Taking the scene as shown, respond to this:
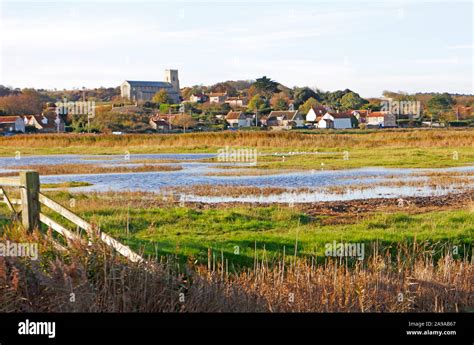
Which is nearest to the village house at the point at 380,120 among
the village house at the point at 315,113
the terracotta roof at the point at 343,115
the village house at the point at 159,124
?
the terracotta roof at the point at 343,115

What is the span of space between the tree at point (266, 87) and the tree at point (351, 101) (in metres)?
13.8

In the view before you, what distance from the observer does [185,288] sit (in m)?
6.91

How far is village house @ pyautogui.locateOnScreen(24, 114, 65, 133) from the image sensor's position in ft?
96.8

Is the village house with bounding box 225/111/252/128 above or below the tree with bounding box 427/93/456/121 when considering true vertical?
below

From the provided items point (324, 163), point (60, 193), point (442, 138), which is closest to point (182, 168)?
point (324, 163)

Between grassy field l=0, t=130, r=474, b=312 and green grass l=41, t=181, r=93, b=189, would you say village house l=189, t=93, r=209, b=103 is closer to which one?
green grass l=41, t=181, r=93, b=189

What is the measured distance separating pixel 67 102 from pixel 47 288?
59.2 feet

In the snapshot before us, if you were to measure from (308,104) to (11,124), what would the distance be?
877 inches

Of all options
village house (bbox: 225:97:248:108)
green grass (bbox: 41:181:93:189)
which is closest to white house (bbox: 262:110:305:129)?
village house (bbox: 225:97:248:108)

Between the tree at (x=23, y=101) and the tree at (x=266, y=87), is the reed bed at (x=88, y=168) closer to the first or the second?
the tree at (x=266, y=87)

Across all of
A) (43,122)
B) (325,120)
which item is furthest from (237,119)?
(325,120)

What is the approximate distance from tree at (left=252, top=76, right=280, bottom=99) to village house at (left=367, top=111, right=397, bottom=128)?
83.7 ft

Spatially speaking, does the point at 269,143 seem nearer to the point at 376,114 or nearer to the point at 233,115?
the point at 233,115
